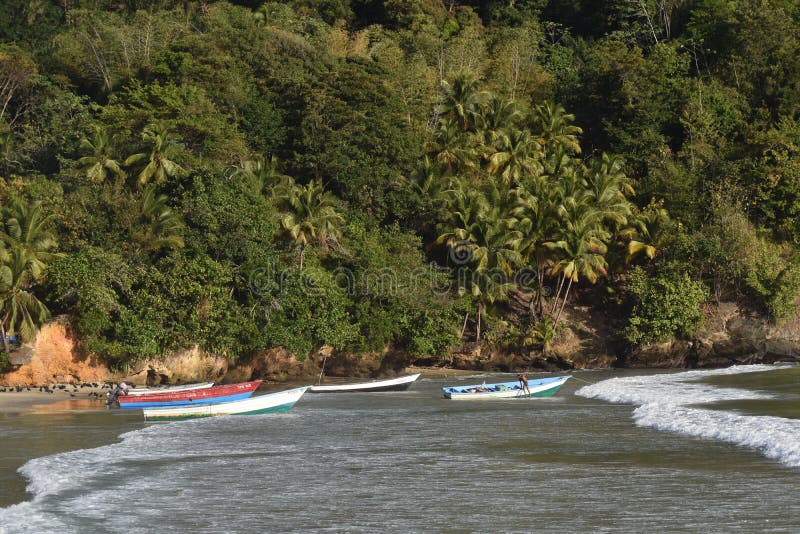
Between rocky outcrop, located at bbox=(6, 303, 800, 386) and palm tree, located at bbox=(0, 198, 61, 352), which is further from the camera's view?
rocky outcrop, located at bbox=(6, 303, 800, 386)

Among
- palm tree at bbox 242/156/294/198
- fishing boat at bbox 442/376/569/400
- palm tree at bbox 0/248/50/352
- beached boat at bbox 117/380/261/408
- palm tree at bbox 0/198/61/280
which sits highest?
palm tree at bbox 242/156/294/198

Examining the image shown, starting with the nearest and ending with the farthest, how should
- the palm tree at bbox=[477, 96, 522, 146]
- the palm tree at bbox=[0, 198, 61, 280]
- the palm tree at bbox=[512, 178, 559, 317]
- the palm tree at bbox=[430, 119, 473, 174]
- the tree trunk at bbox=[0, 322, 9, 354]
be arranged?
the tree trunk at bbox=[0, 322, 9, 354] < the palm tree at bbox=[0, 198, 61, 280] < the palm tree at bbox=[512, 178, 559, 317] < the palm tree at bbox=[430, 119, 473, 174] < the palm tree at bbox=[477, 96, 522, 146]

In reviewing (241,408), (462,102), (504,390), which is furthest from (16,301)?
(462,102)

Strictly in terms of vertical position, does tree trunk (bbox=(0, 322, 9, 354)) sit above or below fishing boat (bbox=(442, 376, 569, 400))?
above

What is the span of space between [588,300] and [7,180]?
3539 cm

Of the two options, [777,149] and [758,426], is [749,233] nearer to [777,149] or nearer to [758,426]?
[777,149]

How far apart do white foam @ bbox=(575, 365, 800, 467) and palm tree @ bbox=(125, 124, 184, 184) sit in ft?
77.1

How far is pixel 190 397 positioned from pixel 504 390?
1293 centimetres

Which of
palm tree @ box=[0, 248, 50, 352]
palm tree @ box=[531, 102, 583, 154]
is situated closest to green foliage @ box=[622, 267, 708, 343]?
palm tree @ box=[531, 102, 583, 154]

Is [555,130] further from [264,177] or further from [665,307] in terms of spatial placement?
[264,177]

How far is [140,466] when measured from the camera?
23.0m

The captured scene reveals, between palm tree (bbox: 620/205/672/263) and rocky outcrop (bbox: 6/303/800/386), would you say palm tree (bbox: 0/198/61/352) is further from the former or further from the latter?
palm tree (bbox: 620/205/672/263)

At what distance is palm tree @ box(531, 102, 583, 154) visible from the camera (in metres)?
60.2

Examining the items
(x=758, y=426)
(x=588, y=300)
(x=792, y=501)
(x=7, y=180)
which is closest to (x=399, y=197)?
(x=588, y=300)
